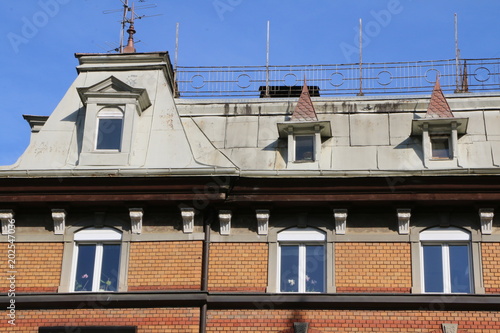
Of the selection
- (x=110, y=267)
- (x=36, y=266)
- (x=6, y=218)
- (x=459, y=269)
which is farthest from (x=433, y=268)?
(x=6, y=218)

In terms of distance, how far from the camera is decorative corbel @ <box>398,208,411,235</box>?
20.9m

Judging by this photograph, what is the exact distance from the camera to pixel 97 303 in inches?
808

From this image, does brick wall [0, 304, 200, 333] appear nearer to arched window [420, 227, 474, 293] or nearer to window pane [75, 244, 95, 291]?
window pane [75, 244, 95, 291]

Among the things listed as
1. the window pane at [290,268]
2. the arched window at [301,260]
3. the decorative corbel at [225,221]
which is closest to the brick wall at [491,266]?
the arched window at [301,260]

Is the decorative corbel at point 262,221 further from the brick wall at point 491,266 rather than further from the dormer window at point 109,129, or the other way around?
the brick wall at point 491,266

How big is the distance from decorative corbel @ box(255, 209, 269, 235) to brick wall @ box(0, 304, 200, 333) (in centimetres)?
231

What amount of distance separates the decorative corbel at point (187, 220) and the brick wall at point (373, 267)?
3.27 metres

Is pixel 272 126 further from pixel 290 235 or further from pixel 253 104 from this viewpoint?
pixel 290 235

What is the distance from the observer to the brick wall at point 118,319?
2030 centimetres

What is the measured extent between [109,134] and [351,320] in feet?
23.6

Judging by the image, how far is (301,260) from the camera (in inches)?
829

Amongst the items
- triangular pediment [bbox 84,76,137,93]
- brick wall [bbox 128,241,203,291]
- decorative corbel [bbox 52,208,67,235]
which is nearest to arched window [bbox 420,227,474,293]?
brick wall [bbox 128,241,203,291]

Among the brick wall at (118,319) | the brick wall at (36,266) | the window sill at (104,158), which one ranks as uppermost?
the window sill at (104,158)

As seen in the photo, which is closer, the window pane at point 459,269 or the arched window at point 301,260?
the window pane at point 459,269
